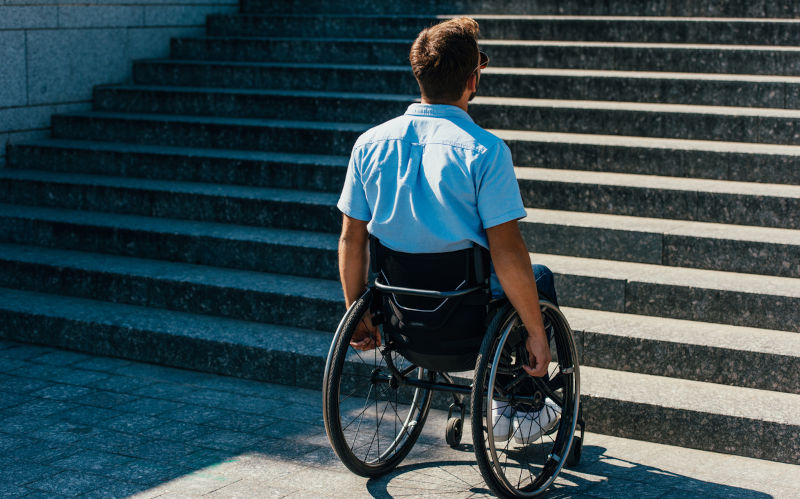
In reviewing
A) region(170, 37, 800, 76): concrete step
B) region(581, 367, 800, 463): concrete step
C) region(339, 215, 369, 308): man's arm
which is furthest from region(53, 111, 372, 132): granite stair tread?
region(339, 215, 369, 308): man's arm

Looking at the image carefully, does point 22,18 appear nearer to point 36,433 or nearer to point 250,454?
point 36,433

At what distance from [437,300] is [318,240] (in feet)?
8.86

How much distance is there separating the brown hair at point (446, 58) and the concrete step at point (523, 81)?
138 inches

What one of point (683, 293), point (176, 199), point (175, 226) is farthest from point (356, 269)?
point (176, 199)

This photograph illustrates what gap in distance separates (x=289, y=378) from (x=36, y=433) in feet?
4.27

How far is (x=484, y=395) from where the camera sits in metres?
3.56

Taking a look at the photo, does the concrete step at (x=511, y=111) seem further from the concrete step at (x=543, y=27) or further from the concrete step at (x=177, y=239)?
the concrete step at (x=177, y=239)

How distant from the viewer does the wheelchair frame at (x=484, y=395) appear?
11.6ft

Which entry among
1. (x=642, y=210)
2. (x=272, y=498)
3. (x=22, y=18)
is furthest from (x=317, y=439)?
(x=22, y=18)

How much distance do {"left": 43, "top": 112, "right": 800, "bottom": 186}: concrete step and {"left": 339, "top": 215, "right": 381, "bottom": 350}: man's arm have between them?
2837 mm

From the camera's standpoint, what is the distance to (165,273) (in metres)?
6.14

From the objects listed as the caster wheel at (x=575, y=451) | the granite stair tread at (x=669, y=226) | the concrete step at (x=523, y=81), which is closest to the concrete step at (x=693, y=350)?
the granite stair tread at (x=669, y=226)

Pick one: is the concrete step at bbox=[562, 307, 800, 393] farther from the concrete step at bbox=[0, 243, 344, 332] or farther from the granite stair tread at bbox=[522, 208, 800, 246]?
the concrete step at bbox=[0, 243, 344, 332]

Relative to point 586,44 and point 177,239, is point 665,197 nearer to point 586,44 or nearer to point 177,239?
point 586,44
